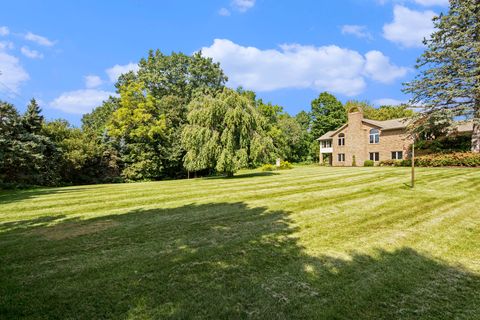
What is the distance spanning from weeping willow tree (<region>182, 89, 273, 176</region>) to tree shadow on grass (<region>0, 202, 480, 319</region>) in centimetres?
1290

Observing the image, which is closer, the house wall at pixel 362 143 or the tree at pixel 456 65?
the tree at pixel 456 65

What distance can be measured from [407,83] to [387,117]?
29.9 metres

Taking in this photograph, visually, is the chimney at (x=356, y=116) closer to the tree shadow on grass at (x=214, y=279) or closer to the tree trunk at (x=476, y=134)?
the tree trunk at (x=476, y=134)

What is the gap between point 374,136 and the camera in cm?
3394

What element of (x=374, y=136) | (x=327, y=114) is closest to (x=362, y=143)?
(x=374, y=136)

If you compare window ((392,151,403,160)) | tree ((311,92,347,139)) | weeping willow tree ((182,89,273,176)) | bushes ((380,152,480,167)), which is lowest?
bushes ((380,152,480,167))

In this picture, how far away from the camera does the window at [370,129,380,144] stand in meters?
33.5

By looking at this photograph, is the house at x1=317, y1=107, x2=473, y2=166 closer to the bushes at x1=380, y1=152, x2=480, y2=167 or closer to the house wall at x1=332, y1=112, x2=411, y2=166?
the house wall at x1=332, y1=112, x2=411, y2=166

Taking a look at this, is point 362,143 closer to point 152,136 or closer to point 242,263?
point 152,136

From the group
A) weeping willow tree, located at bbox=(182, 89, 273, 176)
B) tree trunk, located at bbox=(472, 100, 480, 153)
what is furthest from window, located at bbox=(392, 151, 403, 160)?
weeping willow tree, located at bbox=(182, 89, 273, 176)

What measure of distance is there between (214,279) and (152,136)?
80.6 feet

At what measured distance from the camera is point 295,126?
171ft

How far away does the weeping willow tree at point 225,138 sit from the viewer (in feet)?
60.2

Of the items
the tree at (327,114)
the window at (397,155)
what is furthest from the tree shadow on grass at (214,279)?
the tree at (327,114)
